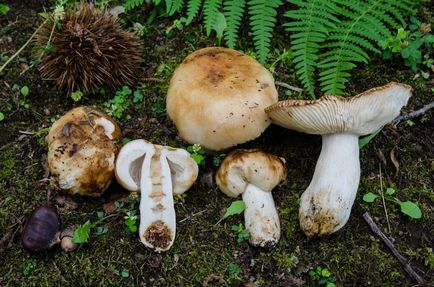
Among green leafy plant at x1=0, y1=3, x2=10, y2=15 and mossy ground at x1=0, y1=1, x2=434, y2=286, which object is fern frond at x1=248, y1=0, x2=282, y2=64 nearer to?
mossy ground at x1=0, y1=1, x2=434, y2=286

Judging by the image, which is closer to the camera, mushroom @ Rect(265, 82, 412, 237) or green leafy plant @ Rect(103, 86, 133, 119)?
mushroom @ Rect(265, 82, 412, 237)

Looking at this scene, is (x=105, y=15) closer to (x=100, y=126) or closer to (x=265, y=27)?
(x=100, y=126)

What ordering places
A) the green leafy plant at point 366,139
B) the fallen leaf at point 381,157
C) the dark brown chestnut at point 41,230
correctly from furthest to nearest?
the fallen leaf at point 381,157 < the green leafy plant at point 366,139 < the dark brown chestnut at point 41,230

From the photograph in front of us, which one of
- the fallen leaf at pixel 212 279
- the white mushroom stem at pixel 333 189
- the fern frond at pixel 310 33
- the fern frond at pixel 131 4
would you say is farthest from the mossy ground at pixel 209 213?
the fern frond at pixel 131 4

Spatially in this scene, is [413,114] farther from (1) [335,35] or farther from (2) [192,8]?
(2) [192,8]

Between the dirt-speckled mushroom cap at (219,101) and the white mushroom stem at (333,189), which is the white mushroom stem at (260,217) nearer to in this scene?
the white mushroom stem at (333,189)

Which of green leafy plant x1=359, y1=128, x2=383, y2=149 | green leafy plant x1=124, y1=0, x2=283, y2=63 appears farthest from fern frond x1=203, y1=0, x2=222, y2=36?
green leafy plant x1=359, y1=128, x2=383, y2=149

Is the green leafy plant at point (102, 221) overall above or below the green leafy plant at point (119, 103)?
below

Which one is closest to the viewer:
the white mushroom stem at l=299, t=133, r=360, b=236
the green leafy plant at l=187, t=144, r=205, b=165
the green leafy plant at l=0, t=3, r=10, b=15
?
the white mushroom stem at l=299, t=133, r=360, b=236
